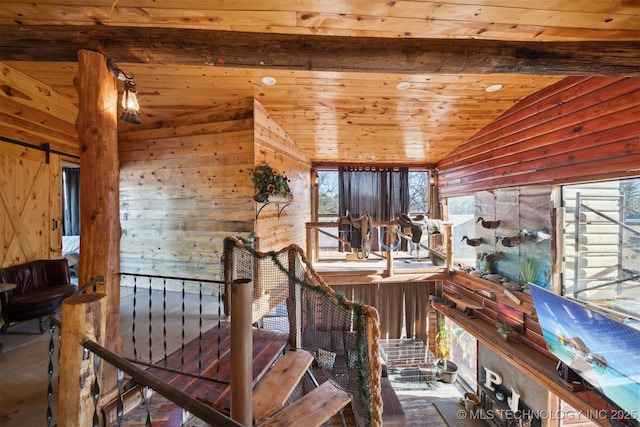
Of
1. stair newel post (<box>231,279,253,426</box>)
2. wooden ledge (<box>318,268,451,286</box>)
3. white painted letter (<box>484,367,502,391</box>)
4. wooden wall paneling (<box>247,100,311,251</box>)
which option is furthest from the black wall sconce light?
white painted letter (<box>484,367,502,391</box>)

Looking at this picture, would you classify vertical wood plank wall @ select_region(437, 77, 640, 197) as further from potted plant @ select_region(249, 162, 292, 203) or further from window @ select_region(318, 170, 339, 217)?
potted plant @ select_region(249, 162, 292, 203)

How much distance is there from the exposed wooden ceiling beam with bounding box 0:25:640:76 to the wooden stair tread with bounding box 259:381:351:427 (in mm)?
2702

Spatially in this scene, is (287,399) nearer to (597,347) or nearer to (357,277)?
(357,277)

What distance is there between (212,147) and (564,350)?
202 inches

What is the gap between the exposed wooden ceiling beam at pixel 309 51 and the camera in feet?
6.10

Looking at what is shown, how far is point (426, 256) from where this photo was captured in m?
6.27

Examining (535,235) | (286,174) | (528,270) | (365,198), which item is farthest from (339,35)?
(365,198)

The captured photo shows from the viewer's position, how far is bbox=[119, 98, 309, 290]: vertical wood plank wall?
353cm

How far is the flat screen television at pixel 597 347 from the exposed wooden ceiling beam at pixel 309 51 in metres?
2.29

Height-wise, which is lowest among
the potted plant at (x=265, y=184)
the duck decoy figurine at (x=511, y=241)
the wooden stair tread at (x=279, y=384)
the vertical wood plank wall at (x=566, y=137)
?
the wooden stair tread at (x=279, y=384)

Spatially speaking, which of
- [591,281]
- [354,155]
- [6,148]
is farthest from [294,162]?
[591,281]

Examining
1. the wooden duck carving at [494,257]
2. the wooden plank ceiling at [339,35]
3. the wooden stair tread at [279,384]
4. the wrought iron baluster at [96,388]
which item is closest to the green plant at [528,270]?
the wooden duck carving at [494,257]

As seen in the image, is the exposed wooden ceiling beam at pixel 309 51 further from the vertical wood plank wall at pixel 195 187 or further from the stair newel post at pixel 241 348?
the stair newel post at pixel 241 348

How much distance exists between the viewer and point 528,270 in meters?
3.62
